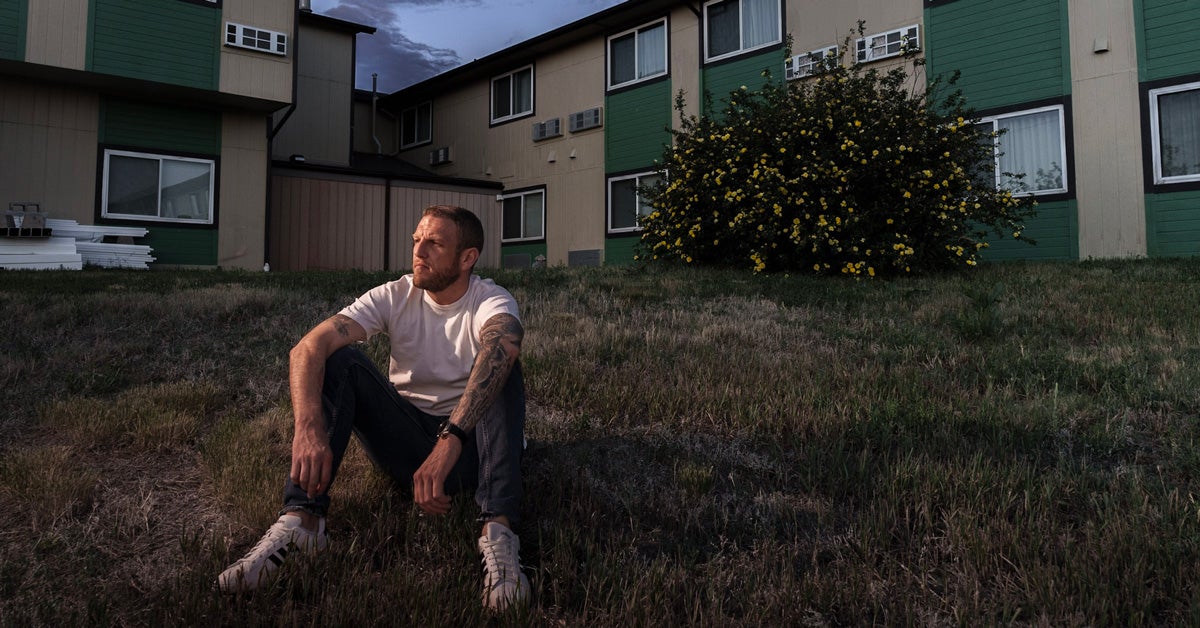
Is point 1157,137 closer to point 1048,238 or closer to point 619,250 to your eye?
point 1048,238

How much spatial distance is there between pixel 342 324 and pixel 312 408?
15.4 inches

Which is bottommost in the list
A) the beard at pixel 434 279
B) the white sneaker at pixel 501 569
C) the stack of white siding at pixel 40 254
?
the white sneaker at pixel 501 569

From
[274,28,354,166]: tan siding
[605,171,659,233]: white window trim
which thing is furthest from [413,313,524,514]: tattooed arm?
[274,28,354,166]: tan siding

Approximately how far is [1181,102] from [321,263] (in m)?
16.1

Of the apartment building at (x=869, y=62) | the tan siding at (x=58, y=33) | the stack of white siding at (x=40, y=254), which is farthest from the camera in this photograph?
the tan siding at (x=58, y=33)

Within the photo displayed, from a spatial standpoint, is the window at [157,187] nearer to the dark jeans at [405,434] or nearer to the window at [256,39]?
the window at [256,39]

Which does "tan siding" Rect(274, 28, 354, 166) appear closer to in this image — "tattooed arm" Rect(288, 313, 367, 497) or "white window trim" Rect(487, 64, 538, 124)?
"white window trim" Rect(487, 64, 538, 124)

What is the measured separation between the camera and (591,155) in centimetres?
1727

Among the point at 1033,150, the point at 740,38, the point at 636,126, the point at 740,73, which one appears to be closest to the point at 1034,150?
the point at 1033,150

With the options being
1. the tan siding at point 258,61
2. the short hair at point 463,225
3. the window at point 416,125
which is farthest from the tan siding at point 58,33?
the short hair at point 463,225

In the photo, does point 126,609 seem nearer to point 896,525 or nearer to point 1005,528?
point 896,525

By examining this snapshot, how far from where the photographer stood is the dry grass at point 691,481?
226 cm

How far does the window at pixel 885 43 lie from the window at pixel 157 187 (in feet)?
42.1

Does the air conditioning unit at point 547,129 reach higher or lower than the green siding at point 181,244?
higher
